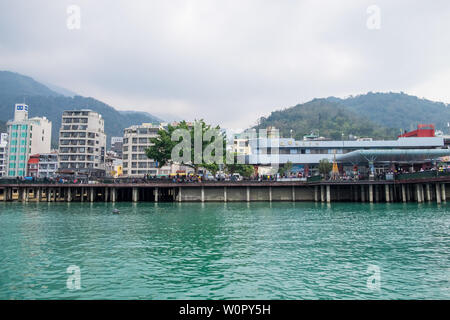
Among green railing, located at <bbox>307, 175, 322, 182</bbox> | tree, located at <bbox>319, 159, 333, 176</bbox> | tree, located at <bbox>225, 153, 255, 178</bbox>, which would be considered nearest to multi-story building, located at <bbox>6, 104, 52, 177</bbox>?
tree, located at <bbox>225, 153, 255, 178</bbox>

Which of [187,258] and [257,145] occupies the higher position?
[257,145]

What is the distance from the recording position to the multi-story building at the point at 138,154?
105m

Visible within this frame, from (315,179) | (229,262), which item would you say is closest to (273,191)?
(315,179)

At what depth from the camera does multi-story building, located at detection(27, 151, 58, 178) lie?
110500 mm

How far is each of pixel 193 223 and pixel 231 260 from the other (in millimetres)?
14525

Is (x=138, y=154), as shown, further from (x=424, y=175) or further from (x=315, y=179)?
(x=424, y=175)

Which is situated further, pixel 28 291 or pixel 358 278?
pixel 358 278

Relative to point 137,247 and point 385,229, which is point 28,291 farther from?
point 385,229

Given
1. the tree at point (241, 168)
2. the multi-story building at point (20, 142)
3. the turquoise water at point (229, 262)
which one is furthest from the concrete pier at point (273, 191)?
the multi-story building at point (20, 142)

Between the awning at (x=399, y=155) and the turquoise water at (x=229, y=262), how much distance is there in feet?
130

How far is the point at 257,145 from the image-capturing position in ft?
292
